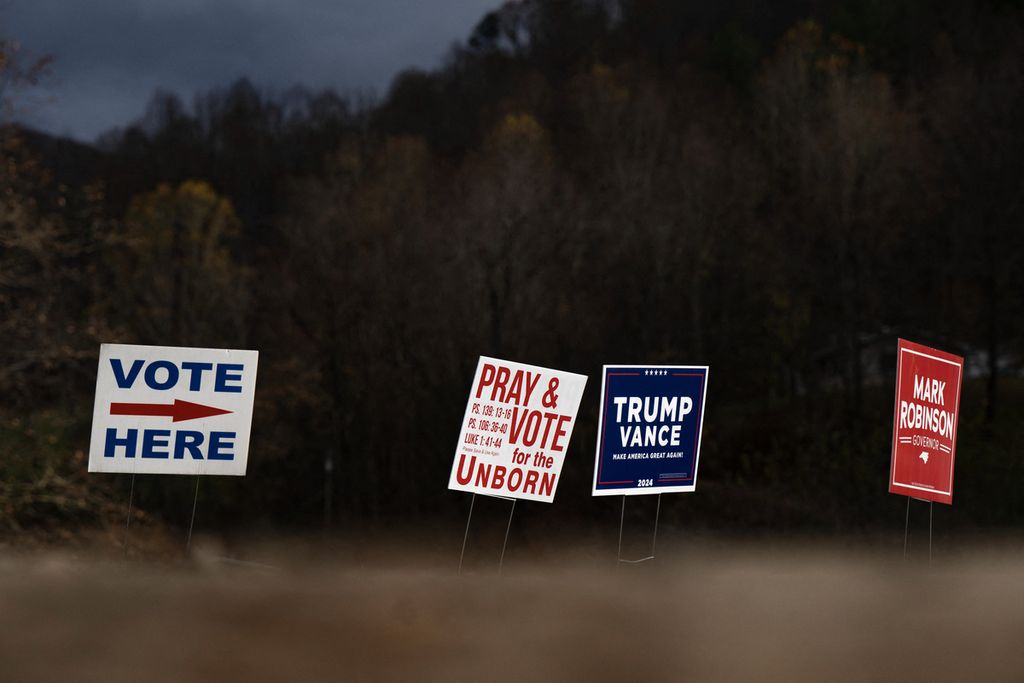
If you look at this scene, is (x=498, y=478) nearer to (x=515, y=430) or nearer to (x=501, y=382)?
(x=515, y=430)

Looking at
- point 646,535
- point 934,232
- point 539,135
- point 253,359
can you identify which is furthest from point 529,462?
point 539,135

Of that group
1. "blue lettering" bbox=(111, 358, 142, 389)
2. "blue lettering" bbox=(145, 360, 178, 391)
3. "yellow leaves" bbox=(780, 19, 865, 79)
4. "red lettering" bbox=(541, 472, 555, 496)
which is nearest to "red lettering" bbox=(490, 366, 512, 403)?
"red lettering" bbox=(541, 472, 555, 496)

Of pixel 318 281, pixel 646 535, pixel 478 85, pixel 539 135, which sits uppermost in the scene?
pixel 478 85

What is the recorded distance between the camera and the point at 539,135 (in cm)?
6919

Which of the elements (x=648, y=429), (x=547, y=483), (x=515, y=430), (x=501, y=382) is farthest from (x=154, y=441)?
(x=648, y=429)

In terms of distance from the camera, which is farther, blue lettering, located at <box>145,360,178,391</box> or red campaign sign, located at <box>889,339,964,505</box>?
red campaign sign, located at <box>889,339,964,505</box>

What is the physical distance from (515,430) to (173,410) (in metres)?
2.91

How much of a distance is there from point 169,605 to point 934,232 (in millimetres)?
42646

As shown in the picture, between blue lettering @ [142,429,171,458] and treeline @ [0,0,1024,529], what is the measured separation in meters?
12.7

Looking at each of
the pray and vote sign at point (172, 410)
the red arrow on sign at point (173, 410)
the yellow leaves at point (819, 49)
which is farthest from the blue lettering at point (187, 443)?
the yellow leaves at point (819, 49)

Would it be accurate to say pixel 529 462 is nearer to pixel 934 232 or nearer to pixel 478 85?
pixel 934 232

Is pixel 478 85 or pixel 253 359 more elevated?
pixel 478 85

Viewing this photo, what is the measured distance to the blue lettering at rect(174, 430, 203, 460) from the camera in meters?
9.53

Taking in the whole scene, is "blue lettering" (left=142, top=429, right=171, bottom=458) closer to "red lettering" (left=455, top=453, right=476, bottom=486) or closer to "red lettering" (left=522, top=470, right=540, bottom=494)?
"red lettering" (left=455, top=453, right=476, bottom=486)
